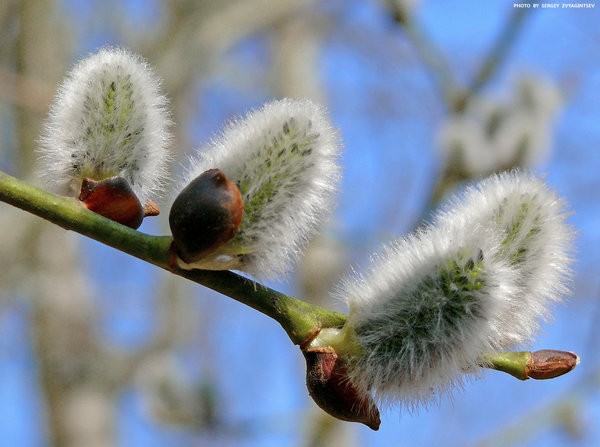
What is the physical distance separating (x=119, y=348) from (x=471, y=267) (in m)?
3.99

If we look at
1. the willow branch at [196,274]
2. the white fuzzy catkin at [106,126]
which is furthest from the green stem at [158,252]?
the white fuzzy catkin at [106,126]

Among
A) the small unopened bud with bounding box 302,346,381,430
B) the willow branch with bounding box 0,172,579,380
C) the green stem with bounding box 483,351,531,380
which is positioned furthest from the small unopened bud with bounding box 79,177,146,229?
the green stem with bounding box 483,351,531,380

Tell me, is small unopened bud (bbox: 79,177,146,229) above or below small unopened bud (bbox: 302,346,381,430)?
below

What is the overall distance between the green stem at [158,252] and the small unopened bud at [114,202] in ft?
0.23

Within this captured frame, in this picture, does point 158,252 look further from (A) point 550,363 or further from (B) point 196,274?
(A) point 550,363

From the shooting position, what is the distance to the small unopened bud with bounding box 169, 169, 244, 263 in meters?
0.81

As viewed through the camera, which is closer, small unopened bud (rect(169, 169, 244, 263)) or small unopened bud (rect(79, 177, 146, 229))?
small unopened bud (rect(169, 169, 244, 263))

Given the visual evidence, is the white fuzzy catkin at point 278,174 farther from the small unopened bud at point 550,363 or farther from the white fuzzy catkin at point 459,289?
the small unopened bud at point 550,363

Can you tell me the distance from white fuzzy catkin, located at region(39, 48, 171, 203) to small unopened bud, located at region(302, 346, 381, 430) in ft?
1.18

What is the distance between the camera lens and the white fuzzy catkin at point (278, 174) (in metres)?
0.86

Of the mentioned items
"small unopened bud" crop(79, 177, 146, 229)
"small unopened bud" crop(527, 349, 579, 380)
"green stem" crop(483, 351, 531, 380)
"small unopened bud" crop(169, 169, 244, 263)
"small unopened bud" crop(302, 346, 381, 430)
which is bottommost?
"small unopened bud" crop(79, 177, 146, 229)

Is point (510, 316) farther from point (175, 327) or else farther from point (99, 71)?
point (175, 327)

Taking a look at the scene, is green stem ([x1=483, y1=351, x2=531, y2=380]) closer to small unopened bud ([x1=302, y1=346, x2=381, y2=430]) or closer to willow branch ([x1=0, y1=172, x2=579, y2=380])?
willow branch ([x1=0, y1=172, x2=579, y2=380])

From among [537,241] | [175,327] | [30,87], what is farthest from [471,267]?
[175,327]
